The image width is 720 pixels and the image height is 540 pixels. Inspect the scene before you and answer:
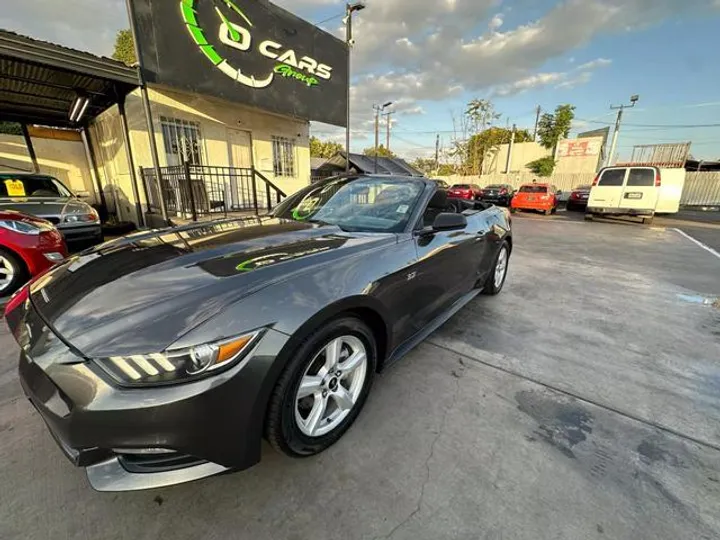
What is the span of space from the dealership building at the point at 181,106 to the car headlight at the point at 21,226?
2669 mm

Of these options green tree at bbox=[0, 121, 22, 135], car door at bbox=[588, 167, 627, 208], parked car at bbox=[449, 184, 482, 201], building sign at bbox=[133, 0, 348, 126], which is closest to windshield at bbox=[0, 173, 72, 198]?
building sign at bbox=[133, 0, 348, 126]

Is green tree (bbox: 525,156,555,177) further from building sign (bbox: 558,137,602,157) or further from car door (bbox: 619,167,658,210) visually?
car door (bbox: 619,167,658,210)

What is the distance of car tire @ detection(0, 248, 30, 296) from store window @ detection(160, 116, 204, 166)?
15.9 feet

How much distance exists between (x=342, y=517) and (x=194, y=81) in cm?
800

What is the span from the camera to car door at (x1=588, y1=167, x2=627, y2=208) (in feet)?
37.9

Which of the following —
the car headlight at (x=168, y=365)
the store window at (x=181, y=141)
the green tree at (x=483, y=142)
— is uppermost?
the green tree at (x=483, y=142)

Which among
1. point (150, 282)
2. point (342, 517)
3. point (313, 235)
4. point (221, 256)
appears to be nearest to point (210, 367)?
point (150, 282)

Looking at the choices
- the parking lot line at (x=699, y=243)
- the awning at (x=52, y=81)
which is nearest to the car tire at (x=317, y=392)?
the awning at (x=52, y=81)

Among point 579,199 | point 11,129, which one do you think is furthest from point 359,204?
point 579,199

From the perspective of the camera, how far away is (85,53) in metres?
5.03

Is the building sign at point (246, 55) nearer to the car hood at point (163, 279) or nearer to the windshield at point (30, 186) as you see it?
the windshield at point (30, 186)

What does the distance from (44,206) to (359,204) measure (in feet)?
Result: 18.2

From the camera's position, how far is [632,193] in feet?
37.1

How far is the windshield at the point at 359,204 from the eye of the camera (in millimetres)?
2471
